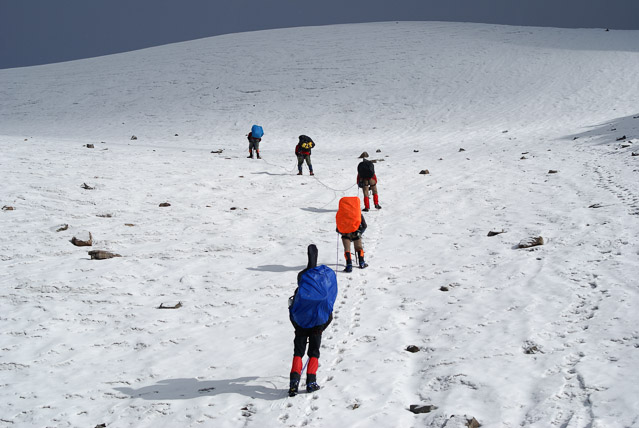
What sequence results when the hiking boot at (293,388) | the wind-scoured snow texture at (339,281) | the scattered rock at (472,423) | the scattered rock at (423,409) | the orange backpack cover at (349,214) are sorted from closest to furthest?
1. the scattered rock at (472,423)
2. the scattered rock at (423,409)
3. the wind-scoured snow texture at (339,281)
4. the hiking boot at (293,388)
5. the orange backpack cover at (349,214)

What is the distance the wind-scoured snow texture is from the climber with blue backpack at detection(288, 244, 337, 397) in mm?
221

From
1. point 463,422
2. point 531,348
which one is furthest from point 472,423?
point 531,348

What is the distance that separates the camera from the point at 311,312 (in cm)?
503

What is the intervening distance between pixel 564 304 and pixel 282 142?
71.0 feet

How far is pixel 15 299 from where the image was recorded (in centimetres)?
743

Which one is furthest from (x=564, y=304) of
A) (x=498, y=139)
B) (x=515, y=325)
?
(x=498, y=139)

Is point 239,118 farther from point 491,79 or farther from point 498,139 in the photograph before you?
point 491,79

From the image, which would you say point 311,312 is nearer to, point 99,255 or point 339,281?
point 339,281

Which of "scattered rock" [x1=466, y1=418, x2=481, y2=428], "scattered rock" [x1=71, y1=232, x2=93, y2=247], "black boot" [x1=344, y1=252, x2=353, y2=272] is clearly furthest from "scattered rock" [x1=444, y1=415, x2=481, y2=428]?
"scattered rock" [x1=71, y1=232, x2=93, y2=247]

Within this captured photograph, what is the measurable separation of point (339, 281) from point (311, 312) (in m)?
3.24

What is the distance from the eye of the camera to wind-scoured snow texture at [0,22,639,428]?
4801 millimetres

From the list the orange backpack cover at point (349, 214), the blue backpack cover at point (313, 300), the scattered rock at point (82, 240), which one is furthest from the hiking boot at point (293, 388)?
the scattered rock at point (82, 240)

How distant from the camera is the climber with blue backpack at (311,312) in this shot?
5.01 meters

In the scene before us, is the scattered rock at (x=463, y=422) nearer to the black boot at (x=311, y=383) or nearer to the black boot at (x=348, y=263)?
the black boot at (x=311, y=383)
